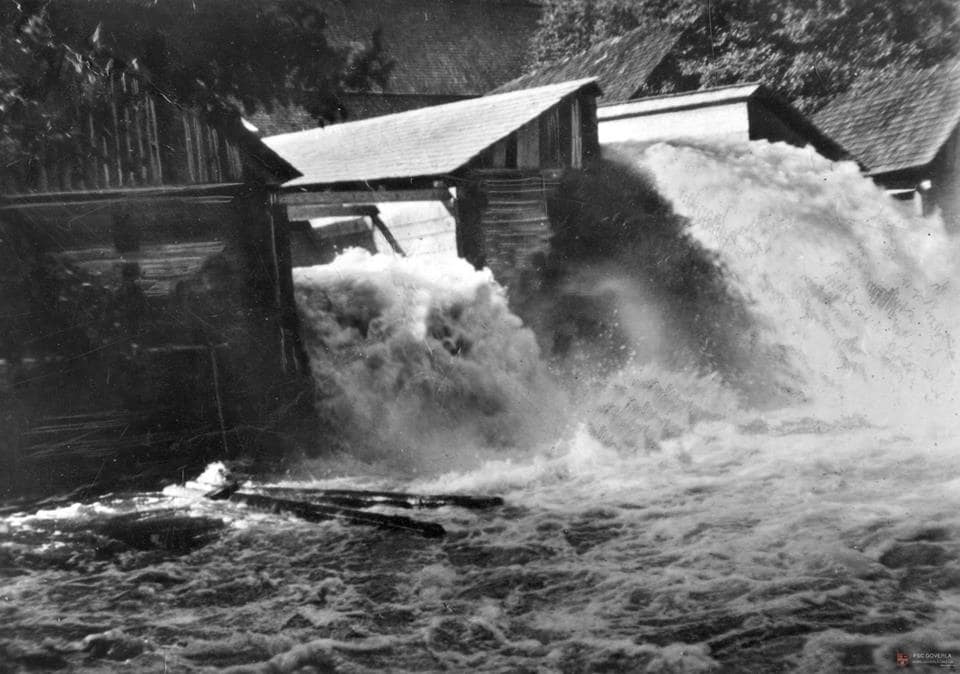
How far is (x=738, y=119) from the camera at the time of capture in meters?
16.1

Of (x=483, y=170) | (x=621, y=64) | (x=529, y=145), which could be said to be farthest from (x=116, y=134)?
(x=621, y=64)

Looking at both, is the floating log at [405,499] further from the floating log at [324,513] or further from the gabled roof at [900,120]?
the gabled roof at [900,120]

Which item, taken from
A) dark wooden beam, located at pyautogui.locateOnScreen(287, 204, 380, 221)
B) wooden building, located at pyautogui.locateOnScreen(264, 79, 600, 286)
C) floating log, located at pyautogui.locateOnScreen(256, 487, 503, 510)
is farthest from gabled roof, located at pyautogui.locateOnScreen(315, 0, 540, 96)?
floating log, located at pyautogui.locateOnScreen(256, 487, 503, 510)

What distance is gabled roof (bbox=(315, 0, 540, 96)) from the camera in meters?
27.2

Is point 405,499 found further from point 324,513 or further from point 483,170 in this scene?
point 483,170

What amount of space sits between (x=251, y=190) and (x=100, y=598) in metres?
4.92

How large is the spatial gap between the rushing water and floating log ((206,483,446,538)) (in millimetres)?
135

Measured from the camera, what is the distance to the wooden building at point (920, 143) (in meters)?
15.0

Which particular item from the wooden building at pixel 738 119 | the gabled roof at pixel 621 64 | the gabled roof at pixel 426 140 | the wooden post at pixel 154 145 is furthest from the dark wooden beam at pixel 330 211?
the gabled roof at pixel 621 64

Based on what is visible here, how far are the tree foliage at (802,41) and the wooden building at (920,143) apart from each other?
49 cm

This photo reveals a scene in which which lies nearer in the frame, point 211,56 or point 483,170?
point 211,56

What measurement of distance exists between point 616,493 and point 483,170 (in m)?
5.22

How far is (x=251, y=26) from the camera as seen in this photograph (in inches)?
277

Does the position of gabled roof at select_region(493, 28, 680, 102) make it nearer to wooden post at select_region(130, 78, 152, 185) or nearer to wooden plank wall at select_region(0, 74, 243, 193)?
wooden plank wall at select_region(0, 74, 243, 193)
